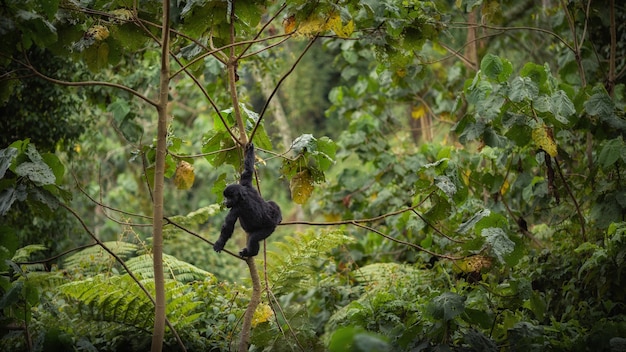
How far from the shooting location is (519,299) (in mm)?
2770

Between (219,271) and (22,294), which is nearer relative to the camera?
(22,294)

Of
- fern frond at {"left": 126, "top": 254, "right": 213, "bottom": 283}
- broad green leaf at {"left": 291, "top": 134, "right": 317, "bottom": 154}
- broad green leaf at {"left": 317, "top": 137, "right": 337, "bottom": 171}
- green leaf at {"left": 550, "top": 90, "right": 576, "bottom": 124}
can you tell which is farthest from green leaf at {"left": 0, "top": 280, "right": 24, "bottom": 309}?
green leaf at {"left": 550, "top": 90, "right": 576, "bottom": 124}

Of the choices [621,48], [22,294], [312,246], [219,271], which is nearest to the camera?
[22,294]

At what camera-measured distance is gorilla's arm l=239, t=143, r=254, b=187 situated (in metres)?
2.12

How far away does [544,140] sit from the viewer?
2.88 metres

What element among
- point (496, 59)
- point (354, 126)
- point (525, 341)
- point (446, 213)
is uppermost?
point (354, 126)

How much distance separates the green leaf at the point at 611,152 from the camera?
2936mm

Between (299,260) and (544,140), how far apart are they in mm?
1561

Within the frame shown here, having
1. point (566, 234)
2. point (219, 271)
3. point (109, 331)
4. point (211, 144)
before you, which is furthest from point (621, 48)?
point (219, 271)

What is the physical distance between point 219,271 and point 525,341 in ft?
15.6

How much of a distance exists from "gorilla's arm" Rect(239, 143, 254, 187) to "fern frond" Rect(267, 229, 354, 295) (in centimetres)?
153

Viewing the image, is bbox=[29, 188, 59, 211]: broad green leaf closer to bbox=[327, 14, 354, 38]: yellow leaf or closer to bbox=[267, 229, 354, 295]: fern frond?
bbox=[327, 14, 354, 38]: yellow leaf

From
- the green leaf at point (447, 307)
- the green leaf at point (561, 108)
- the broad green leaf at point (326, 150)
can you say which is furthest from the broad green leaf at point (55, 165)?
the green leaf at point (561, 108)

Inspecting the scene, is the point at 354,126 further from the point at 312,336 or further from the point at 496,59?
the point at 312,336
